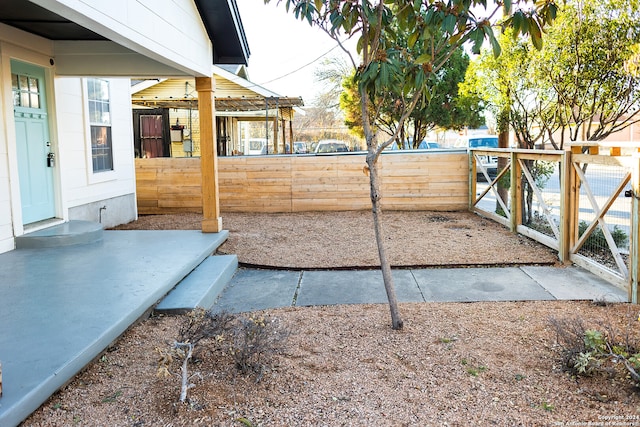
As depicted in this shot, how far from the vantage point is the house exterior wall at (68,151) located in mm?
6324

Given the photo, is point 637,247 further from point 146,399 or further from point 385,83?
point 146,399

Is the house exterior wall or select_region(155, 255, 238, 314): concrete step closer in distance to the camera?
select_region(155, 255, 238, 314): concrete step

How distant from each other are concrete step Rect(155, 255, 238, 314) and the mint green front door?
247cm

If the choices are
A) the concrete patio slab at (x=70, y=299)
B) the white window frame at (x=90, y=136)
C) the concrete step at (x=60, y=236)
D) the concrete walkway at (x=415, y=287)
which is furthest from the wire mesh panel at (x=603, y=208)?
the white window frame at (x=90, y=136)

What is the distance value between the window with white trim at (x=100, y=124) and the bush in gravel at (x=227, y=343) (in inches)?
235

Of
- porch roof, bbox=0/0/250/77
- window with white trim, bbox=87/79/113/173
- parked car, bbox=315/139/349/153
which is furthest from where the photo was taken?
parked car, bbox=315/139/349/153

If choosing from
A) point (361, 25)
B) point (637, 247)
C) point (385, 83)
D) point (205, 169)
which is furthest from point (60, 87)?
point (637, 247)

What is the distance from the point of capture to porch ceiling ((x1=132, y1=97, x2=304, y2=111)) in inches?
592

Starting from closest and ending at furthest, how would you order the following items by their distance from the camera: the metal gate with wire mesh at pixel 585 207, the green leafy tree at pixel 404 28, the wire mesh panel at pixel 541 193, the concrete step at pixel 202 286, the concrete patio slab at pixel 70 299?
A: 1. the concrete patio slab at pixel 70 299
2. the green leafy tree at pixel 404 28
3. the concrete step at pixel 202 286
4. the metal gate with wire mesh at pixel 585 207
5. the wire mesh panel at pixel 541 193

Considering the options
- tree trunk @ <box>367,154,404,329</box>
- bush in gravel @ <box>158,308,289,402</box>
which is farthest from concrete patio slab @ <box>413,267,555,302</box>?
bush in gravel @ <box>158,308,289,402</box>

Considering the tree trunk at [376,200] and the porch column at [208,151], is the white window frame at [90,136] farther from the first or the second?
the tree trunk at [376,200]

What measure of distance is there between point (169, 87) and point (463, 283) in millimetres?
12272

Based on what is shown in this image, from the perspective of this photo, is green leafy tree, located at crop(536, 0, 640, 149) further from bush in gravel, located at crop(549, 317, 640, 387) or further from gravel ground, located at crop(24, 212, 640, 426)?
bush in gravel, located at crop(549, 317, 640, 387)

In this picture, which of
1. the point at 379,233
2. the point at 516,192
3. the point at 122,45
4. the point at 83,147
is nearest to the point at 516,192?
the point at 516,192
